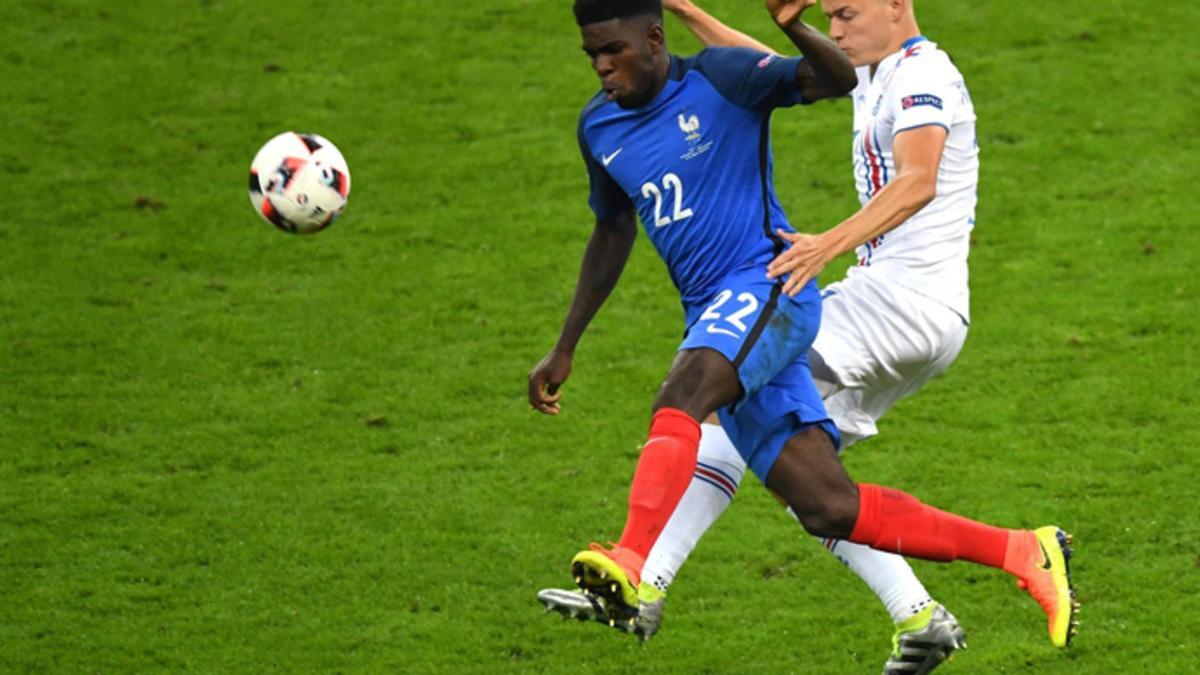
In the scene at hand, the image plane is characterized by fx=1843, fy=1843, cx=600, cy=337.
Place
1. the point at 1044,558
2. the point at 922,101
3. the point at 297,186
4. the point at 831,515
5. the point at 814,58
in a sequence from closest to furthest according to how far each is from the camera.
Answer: the point at 814,58 < the point at 831,515 < the point at 922,101 < the point at 1044,558 < the point at 297,186

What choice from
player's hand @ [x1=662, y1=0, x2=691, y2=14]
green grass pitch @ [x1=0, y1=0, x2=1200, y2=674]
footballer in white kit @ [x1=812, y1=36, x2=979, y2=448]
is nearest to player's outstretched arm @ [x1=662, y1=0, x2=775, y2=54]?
player's hand @ [x1=662, y1=0, x2=691, y2=14]

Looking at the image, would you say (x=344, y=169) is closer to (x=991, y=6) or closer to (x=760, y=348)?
(x=760, y=348)

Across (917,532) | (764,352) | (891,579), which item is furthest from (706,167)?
(891,579)

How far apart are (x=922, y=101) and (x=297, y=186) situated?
2.59 m

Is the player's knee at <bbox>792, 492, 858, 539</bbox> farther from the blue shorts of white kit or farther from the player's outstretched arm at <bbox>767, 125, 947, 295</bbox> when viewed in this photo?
the player's outstretched arm at <bbox>767, 125, 947, 295</bbox>

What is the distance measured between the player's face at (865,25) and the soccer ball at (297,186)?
6.97 feet

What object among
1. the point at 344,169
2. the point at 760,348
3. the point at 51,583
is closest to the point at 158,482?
the point at 51,583

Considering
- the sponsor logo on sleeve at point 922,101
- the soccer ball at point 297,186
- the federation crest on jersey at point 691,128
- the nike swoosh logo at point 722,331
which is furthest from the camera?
the soccer ball at point 297,186

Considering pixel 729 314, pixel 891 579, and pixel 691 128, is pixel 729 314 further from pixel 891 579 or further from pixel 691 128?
pixel 891 579

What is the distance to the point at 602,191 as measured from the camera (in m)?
6.43

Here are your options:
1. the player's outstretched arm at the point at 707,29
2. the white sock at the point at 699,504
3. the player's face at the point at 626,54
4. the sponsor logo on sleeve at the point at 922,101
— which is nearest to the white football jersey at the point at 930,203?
the sponsor logo on sleeve at the point at 922,101

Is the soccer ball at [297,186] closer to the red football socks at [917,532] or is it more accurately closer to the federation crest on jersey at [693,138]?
the federation crest on jersey at [693,138]

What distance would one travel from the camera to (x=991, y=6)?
13.8 m

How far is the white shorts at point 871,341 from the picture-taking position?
645 centimetres
